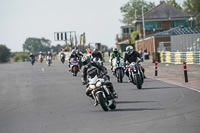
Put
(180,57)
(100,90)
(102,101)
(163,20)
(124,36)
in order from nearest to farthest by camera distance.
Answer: (102,101) < (100,90) < (180,57) < (163,20) < (124,36)

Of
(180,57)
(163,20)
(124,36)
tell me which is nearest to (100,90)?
(180,57)

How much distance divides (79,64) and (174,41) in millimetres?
19003

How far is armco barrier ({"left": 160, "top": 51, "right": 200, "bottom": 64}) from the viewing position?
36375 mm

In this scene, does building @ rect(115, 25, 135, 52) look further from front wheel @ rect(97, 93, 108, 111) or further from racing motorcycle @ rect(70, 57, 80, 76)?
front wheel @ rect(97, 93, 108, 111)

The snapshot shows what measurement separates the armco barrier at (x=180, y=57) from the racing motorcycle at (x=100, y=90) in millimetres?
22974

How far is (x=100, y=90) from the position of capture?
12641mm

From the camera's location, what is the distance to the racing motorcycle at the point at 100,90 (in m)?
12.5

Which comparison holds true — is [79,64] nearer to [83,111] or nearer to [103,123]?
[83,111]

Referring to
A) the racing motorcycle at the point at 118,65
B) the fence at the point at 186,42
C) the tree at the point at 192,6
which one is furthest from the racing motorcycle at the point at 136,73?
the tree at the point at 192,6

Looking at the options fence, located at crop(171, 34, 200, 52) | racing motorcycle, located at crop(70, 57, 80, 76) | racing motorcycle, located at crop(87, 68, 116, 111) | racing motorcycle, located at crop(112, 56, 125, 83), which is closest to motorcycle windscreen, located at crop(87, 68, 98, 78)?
racing motorcycle, located at crop(87, 68, 116, 111)

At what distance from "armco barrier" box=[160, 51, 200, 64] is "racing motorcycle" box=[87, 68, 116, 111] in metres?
23.0

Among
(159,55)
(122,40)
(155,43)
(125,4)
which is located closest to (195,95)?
(159,55)

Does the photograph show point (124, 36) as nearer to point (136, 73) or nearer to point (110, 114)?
point (136, 73)

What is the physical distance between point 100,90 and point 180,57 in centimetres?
2857
